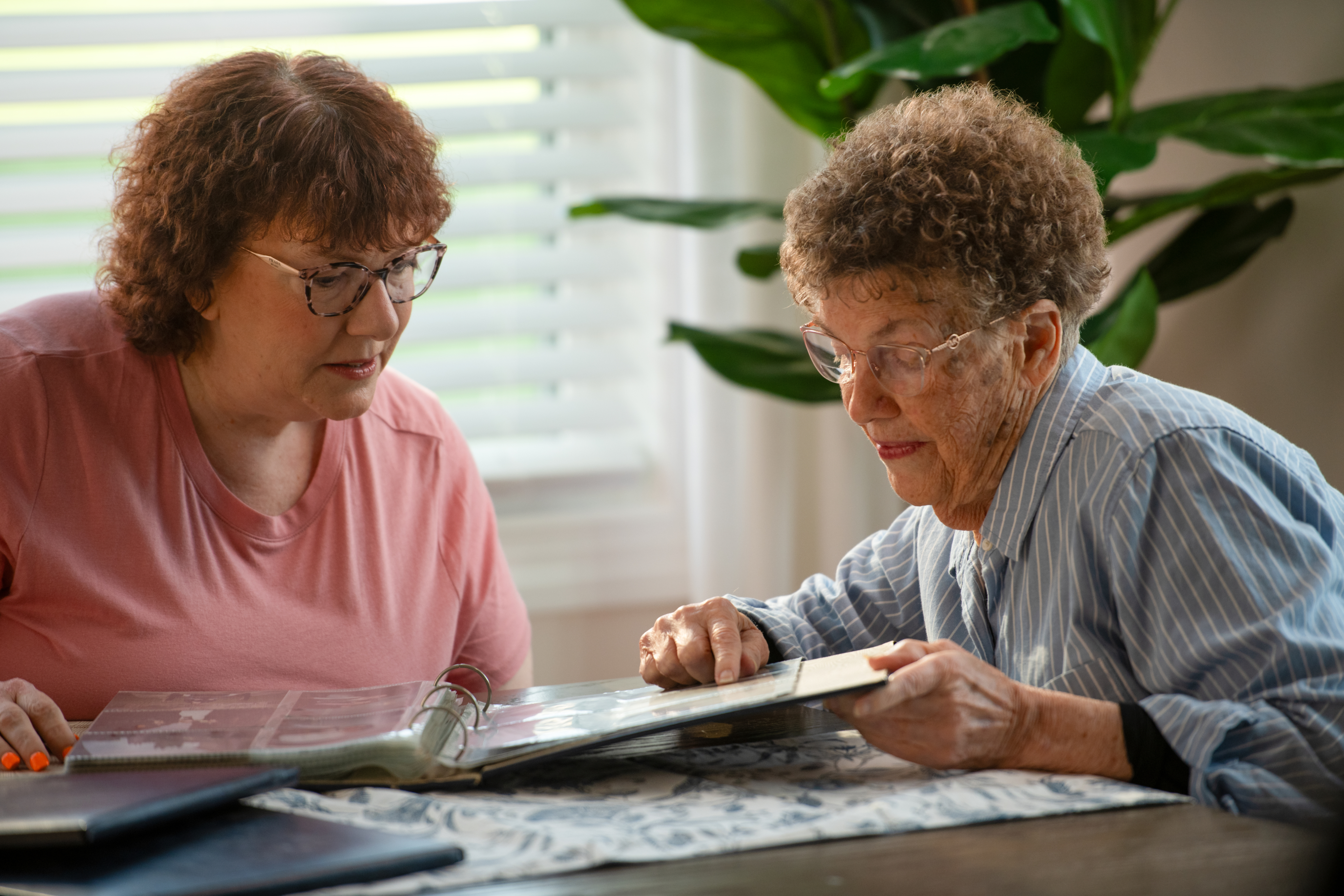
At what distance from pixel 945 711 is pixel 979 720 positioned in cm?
3

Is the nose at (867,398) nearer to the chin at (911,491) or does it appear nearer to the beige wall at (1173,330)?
the chin at (911,491)

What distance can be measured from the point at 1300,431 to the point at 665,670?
4.70 feet

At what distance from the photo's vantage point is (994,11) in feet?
5.48

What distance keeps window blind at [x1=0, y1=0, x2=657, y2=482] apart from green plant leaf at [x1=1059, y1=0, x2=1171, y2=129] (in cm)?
106

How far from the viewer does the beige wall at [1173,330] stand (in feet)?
6.40

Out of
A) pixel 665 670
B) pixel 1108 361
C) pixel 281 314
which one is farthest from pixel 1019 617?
pixel 281 314

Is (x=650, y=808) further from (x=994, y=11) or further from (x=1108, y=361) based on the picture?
(x=994, y=11)

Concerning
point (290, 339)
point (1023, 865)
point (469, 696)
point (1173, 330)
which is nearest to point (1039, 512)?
point (1023, 865)

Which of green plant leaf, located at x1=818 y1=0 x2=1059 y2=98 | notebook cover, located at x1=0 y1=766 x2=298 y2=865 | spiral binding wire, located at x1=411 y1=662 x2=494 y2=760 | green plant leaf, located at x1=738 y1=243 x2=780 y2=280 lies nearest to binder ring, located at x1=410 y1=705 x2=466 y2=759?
spiral binding wire, located at x1=411 y1=662 x2=494 y2=760

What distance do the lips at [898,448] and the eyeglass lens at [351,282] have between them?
59 cm

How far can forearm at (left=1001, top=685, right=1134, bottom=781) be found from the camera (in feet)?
3.00

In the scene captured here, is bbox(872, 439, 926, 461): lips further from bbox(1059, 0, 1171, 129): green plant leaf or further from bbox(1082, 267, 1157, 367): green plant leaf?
bbox(1059, 0, 1171, 129): green plant leaf

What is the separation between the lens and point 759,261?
6.87ft

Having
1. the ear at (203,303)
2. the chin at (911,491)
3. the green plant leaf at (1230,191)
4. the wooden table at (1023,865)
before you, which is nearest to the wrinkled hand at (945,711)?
the wooden table at (1023,865)
